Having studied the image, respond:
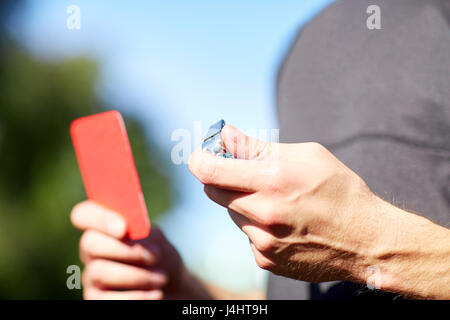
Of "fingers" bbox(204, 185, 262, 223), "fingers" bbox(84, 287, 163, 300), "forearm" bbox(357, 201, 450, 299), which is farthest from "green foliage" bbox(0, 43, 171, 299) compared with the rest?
"forearm" bbox(357, 201, 450, 299)

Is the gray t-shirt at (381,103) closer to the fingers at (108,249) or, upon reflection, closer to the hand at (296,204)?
the hand at (296,204)

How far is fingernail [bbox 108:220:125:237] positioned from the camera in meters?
1.54

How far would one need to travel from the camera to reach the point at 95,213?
1.57 metres

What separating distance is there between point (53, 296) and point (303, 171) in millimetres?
14593

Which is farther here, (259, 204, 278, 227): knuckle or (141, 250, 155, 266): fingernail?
(141, 250, 155, 266): fingernail

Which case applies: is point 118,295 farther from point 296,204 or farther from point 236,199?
point 296,204

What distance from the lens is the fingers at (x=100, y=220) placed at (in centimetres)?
155

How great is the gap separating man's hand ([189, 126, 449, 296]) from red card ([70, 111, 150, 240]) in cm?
38

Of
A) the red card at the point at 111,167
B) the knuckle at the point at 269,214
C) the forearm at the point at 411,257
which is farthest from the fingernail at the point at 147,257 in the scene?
the forearm at the point at 411,257

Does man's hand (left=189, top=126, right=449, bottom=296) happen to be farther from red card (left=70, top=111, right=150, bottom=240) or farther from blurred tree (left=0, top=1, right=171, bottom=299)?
blurred tree (left=0, top=1, right=171, bottom=299)

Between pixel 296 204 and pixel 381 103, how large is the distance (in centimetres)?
99

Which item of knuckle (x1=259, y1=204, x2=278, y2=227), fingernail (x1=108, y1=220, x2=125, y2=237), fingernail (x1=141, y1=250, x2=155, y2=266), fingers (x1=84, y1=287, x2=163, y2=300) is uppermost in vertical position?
knuckle (x1=259, y1=204, x2=278, y2=227)

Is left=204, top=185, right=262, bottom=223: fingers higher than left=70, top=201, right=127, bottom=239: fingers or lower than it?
higher

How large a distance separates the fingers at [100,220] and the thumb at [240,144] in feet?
2.02
